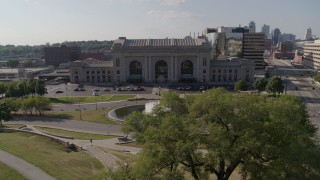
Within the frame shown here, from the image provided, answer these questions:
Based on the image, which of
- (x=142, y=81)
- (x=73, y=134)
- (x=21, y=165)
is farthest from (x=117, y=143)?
(x=142, y=81)

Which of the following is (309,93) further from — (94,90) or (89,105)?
(94,90)

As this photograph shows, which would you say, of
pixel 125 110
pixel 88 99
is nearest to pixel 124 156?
pixel 125 110

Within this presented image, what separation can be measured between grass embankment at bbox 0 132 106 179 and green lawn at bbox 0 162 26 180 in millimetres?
3205

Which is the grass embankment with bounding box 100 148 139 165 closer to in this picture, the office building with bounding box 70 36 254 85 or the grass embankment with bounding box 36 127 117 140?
the grass embankment with bounding box 36 127 117 140

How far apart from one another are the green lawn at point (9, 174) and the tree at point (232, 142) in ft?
61.5

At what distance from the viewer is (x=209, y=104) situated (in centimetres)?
3291

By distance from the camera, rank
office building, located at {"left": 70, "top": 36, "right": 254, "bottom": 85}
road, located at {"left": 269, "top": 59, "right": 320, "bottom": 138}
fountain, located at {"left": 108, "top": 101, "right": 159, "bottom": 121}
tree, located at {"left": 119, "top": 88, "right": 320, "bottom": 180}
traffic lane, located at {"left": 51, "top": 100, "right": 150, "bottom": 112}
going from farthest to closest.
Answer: office building, located at {"left": 70, "top": 36, "right": 254, "bottom": 85} → traffic lane, located at {"left": 51, "top": 100, "right": 150, "bottom": 112} → road, located at {"left": 269, "top": 59, "right": 320, "bottom": 138} → fountain, located at {"left": 108, "top": 101, "right": 159, "bottom": 121} → tree, located at {"left": 119, "top": 88, "right": 320, "bottom": 180}

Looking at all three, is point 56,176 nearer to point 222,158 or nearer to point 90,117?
point 222,158

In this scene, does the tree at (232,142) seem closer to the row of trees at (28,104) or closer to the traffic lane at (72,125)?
the traffic lane at (72,125)

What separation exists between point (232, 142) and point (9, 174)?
29968 millimetres

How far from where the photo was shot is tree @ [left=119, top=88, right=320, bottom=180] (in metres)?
30.0

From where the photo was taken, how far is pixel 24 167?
150 ft

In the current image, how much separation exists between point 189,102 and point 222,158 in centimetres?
997

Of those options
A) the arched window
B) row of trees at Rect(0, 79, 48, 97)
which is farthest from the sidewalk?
the arched window
